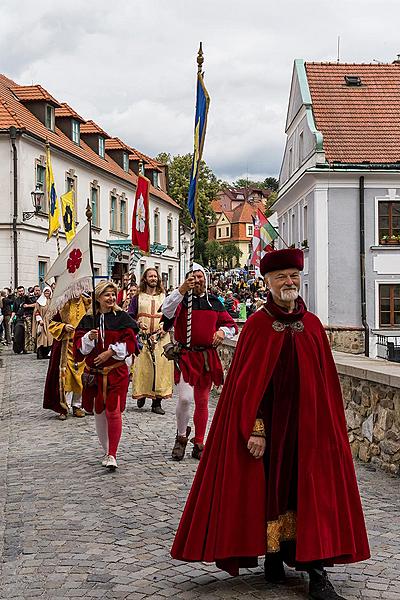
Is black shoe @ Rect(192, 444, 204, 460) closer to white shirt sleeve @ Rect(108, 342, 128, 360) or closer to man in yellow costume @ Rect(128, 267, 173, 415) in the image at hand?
Answer: white shirt sleeve @ Rect(108, 342, 128, 360)

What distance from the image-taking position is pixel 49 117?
1444 inches

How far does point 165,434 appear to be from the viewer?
10359 millimetres

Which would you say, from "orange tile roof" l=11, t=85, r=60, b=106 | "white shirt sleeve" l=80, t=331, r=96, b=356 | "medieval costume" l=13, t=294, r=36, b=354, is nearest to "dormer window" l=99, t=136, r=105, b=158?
"orange tile roof" l=11, t=85, r=60, b=106

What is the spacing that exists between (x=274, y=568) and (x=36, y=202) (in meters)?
23.0

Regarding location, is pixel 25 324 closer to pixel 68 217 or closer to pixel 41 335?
pixel 41 335

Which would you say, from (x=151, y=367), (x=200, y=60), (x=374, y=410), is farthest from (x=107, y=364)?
(x=151, y=367)

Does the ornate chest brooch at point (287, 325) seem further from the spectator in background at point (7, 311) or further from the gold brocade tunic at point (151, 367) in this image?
the spectator in background at point (7, 311)

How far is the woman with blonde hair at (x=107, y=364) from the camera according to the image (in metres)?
8.03

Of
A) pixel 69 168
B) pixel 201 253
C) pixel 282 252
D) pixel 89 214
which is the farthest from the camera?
pixel 201 253


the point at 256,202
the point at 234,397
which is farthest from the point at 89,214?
the point at 256,202

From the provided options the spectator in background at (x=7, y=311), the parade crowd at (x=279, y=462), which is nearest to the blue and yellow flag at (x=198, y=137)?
the parade crowd at (x=279, y=462)

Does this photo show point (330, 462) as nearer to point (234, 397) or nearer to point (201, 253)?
point (234, 397)

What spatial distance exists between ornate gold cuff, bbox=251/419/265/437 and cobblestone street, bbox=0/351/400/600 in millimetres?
841

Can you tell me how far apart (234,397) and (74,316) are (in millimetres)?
7431
